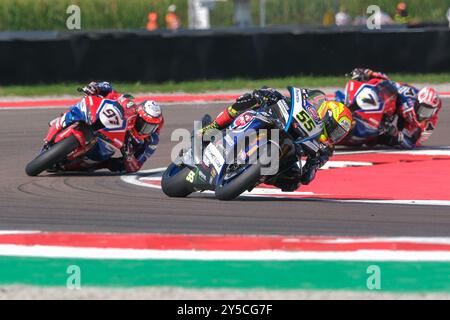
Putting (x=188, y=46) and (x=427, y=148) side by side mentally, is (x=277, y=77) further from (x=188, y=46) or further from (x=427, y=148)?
(x=427, y=148)

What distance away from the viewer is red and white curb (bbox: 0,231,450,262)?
7.38m

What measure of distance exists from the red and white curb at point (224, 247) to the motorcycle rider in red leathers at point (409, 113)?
706 centimetres

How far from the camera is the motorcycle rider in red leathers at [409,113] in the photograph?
14961mm

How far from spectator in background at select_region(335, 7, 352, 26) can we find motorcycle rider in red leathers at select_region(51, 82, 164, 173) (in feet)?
57.0

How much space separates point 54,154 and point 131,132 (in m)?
1.05

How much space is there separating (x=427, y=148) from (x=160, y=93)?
7.24 meters

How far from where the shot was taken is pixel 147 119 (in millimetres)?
12227

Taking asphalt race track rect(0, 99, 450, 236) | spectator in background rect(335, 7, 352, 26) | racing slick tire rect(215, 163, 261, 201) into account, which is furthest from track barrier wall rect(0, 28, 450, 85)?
racing slick tire rect(215, 163, 261, 201)

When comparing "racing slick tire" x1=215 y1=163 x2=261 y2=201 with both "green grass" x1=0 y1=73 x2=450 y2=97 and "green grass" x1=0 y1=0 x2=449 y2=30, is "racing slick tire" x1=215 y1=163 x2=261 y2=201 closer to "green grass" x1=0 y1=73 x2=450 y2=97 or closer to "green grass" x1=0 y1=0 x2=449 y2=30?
"green grass" x1=0 y1=73 x2=450 y2=97

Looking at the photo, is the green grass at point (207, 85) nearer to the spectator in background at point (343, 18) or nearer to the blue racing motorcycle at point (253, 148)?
the spectator in background at point (343, 18)

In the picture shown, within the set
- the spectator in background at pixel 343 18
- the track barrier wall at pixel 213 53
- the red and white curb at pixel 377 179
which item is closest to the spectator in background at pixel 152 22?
the spectator in background at pixel 343 18
